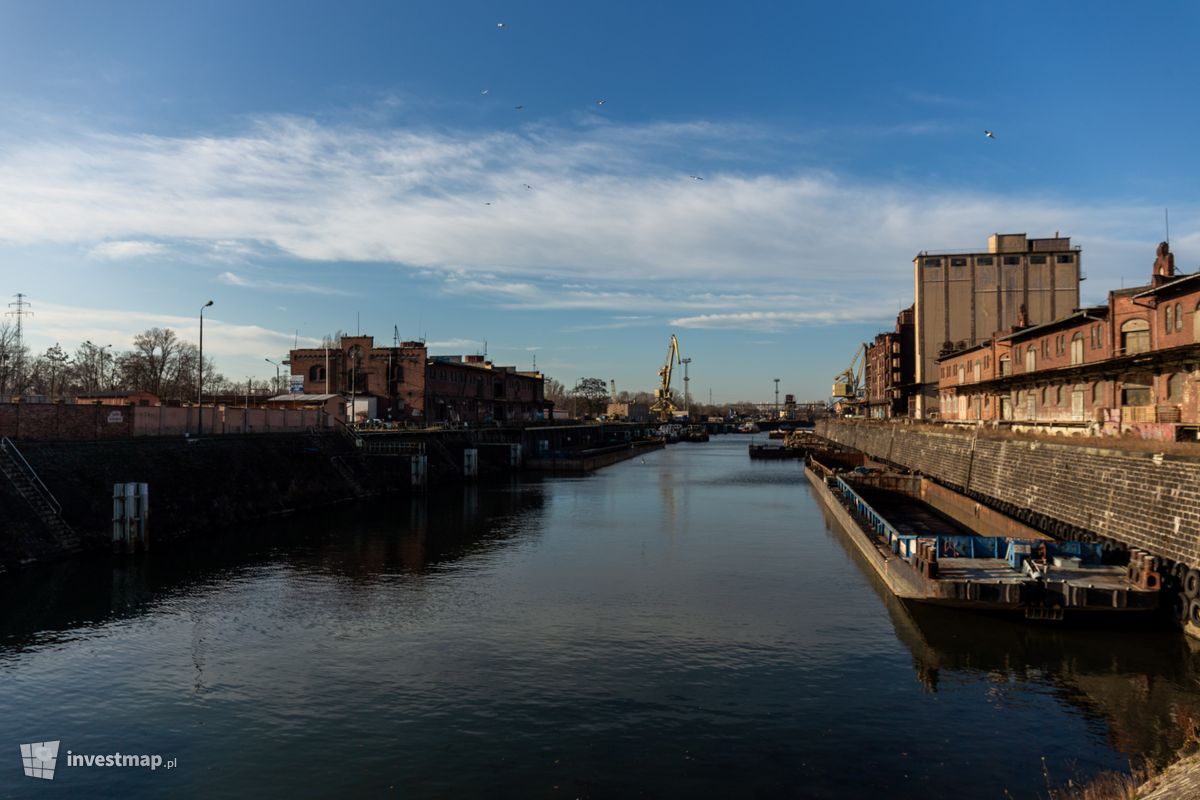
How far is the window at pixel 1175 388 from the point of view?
39688mm

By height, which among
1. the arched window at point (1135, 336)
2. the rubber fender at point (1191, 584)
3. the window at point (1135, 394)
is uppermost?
the arched window at point (1135, 336)

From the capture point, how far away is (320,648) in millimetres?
24016

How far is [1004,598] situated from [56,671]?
30573mm

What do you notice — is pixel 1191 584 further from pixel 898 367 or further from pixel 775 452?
pixel 898 367

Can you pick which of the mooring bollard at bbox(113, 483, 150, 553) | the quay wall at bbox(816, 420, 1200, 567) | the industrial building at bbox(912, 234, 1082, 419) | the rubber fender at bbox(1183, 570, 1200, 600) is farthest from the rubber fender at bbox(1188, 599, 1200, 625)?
the industrial building at bbox(912, 234, 1082, 419)

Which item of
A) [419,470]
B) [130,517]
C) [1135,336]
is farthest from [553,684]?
[419,470]

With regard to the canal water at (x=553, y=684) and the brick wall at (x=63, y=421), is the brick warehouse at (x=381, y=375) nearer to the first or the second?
the brick wall at (x=63, y=421)

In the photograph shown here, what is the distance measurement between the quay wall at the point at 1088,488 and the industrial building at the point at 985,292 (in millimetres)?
55295

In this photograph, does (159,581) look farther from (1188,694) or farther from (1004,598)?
(1188,694)

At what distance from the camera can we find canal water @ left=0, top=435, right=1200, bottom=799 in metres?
15.7

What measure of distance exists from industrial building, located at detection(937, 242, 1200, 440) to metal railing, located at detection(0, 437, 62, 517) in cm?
5250

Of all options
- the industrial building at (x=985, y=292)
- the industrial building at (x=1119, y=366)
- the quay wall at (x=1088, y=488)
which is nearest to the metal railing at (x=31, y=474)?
the quay wall at (x=1088, y=488)

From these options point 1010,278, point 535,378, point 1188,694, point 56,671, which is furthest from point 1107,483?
point 535,378

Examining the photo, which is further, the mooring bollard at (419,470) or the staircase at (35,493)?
the mooring bollard at (419,470)
